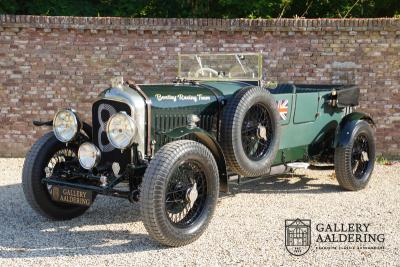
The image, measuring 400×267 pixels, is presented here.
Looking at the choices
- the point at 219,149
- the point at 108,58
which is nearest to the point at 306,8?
the point at 108,58

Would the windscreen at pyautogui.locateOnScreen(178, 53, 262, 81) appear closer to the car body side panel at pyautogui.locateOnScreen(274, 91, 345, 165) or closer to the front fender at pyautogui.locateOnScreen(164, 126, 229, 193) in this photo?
the car body side panel at pyautogui.locateOnScreen(274, 91, 345, 165)

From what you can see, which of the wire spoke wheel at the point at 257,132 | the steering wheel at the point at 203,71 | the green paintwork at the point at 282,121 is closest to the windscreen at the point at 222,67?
the steering wheel at the point at 203,71

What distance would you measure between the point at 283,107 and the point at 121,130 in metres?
2.07

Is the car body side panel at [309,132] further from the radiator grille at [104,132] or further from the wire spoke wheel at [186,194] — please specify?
the radiator grille at [104,132]

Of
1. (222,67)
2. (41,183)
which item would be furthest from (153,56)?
(41,183)

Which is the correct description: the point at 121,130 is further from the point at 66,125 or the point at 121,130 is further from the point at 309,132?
the point at 309,132

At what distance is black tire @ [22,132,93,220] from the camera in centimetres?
548

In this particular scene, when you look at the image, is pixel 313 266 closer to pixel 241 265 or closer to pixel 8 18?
pixel 241 265

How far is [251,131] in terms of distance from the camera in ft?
19.0

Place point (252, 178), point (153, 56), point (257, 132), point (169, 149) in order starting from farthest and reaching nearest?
point (153, 56) → point (252, 178) → point (257, 132) → point (169, 149)

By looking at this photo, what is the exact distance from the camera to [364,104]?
916 cm

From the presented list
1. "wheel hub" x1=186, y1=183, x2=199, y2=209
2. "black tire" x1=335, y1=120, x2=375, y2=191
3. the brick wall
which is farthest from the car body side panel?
the brick wall

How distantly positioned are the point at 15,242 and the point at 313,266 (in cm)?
249

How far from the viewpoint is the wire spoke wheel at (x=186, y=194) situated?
16.0ft
